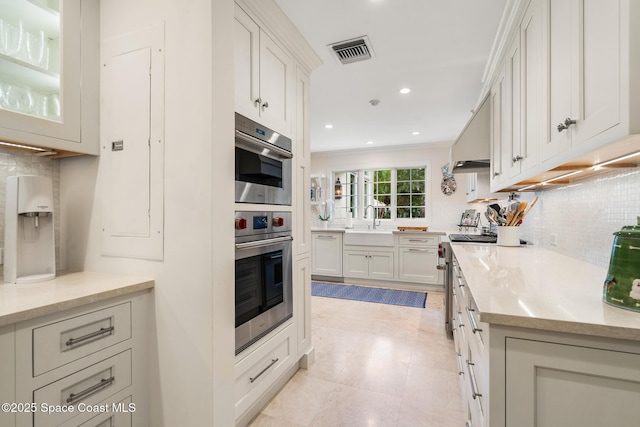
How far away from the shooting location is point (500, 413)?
82cm

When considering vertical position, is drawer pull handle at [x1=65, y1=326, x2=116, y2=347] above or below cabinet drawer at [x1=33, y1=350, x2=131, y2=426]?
above

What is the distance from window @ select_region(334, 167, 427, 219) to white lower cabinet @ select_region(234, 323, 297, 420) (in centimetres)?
378

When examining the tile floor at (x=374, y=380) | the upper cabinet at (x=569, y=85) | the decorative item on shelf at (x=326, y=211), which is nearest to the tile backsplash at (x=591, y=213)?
the upper cabinet at (x=569, y=85)

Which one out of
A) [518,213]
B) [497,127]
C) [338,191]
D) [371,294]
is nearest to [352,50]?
[497,127]

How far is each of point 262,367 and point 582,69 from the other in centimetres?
201

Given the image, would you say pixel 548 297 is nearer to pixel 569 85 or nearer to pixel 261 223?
pixel 569 85

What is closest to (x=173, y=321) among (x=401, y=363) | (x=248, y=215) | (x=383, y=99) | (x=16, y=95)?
(x=248, y=215)

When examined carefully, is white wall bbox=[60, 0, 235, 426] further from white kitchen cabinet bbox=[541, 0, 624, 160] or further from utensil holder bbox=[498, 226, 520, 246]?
utensil holder bbox=[498, 226, 520, 246]

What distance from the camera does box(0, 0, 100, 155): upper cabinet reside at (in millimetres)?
1266

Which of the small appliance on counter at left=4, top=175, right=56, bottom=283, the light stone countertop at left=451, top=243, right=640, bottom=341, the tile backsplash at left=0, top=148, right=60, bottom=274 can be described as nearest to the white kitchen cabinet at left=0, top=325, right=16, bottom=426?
the small appliance on counter at left=4, top=175, right=56, bottom=283

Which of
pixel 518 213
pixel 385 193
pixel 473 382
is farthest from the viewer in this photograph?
pixel 385 193

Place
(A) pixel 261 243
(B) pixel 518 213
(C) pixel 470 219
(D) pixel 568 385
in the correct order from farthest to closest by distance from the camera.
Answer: (C) pixel 470 219 < (B) pixel 518 213 < (A) pixel 261 243 < (D) pixel 568 385

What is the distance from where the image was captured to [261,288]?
1.71m

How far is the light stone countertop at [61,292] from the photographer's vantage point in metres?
0.96
